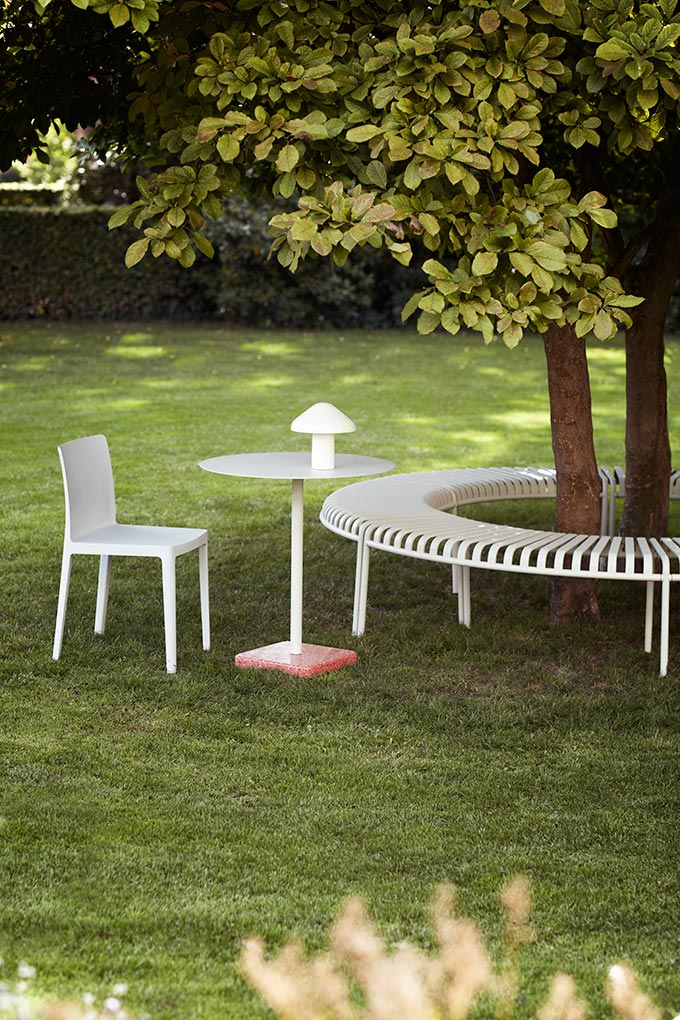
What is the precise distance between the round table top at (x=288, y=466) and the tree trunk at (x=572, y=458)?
0.89 meters

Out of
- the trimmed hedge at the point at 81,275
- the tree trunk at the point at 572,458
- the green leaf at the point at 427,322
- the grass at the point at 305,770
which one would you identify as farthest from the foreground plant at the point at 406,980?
the trimmed hedge at the point at 81,275

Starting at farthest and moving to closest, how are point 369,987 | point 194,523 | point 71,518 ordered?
point 194,523 < point 71,518 < point 369,987

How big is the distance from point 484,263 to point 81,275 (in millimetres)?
15766

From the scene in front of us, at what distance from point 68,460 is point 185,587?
4.24ft

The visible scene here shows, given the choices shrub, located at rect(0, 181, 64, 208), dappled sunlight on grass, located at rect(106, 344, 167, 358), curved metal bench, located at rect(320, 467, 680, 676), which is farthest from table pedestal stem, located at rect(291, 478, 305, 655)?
shrub, located at rect(0, 181, 64, 208)

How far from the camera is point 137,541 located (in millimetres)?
5410

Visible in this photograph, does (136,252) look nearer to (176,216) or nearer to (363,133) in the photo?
(176,216)

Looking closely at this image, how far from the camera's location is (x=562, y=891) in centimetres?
345

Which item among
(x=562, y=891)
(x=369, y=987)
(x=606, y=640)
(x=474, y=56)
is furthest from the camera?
(x=606, y=640)

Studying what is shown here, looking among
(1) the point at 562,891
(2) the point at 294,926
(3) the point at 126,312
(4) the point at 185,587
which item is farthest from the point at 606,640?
(3) the point at 126,312

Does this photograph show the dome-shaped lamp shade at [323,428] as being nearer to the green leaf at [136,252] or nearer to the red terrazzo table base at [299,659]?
the red terrazzo table base at [299,659]

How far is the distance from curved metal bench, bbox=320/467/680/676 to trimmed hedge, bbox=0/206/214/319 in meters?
12.1

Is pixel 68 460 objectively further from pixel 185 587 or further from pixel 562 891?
pixel 562 891

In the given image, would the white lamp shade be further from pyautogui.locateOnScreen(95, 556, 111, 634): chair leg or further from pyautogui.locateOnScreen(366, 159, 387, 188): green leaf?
pyautogui.locateOnScreen(366, 159, 387, 188): green leaf
